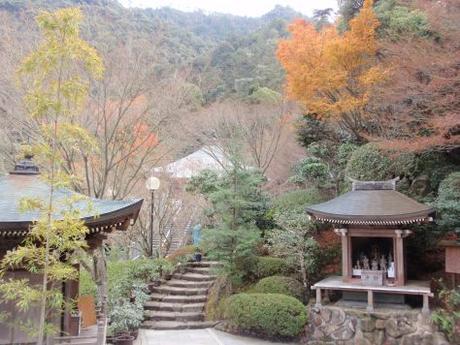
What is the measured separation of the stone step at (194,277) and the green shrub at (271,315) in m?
3.47

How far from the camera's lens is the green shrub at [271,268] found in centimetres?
1396

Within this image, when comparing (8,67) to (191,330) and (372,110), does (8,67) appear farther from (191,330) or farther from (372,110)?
(372,110)

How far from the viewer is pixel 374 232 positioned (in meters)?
12.4

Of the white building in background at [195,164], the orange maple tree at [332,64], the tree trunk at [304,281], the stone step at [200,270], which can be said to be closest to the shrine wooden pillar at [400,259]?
the tree trunk at [304,281]

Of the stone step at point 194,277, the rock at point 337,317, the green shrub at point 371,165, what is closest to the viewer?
the rock at point 337,317

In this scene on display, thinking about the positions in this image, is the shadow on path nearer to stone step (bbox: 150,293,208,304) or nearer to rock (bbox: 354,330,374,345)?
stone step (bbox: 150,293,208,304)

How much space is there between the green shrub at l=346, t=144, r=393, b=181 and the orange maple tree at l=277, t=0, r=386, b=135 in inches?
63.4

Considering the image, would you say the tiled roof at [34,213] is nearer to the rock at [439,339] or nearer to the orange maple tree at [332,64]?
the rock at [439,339]

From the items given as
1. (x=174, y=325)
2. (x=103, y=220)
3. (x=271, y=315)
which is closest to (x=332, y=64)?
(x=271, y=315)

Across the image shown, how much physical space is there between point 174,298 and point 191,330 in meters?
1.77

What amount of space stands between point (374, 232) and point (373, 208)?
29.1 inches

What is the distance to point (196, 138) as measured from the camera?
21.0 m

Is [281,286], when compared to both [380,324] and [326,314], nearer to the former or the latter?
[326,314]

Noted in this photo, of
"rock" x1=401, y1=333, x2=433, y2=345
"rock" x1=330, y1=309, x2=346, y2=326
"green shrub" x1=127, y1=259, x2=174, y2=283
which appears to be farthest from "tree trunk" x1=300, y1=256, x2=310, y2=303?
"green shrub" x1=127, y1=259, x2=174, y2=283
